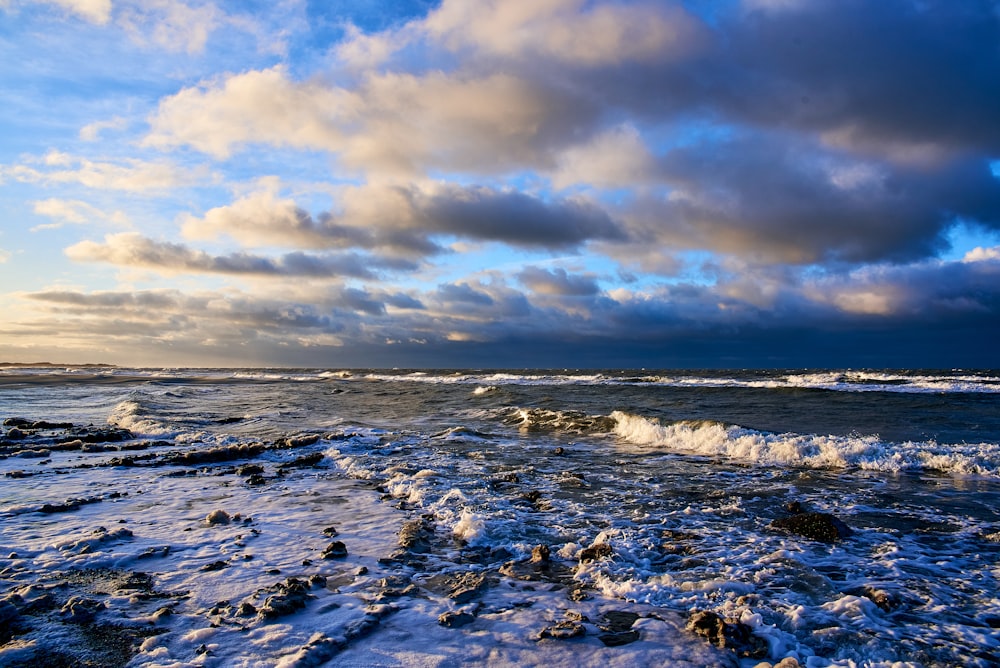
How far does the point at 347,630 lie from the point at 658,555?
12.5 ft

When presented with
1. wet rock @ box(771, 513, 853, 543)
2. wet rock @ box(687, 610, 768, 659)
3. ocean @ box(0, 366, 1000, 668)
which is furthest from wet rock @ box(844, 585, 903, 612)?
wet rock @ box(771, 513, 853, 543)

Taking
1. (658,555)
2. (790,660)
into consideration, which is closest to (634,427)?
(658,555)

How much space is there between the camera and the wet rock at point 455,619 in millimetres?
4848

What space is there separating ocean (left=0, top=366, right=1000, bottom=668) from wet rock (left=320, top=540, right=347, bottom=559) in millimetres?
35

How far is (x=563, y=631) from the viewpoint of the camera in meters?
4.66

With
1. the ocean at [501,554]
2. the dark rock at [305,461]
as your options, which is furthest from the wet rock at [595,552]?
the dark rock at [305,461]

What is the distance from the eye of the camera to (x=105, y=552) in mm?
6523

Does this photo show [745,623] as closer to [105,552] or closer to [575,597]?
[575,597]

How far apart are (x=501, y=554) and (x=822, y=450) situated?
10.1 m

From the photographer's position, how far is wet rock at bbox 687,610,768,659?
4379mm

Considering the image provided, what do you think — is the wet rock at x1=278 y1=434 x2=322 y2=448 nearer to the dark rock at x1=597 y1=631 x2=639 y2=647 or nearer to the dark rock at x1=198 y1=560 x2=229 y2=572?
the dark rock at x1=198 y1=560 x2=229 y2=572

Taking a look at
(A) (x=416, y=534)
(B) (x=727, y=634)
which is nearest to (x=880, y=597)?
(B) (x=727, y=634)

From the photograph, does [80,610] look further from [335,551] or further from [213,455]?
[213,455]

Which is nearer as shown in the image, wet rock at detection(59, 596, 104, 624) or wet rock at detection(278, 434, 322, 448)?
wet rock at detection(59, 596, 104, 624)
